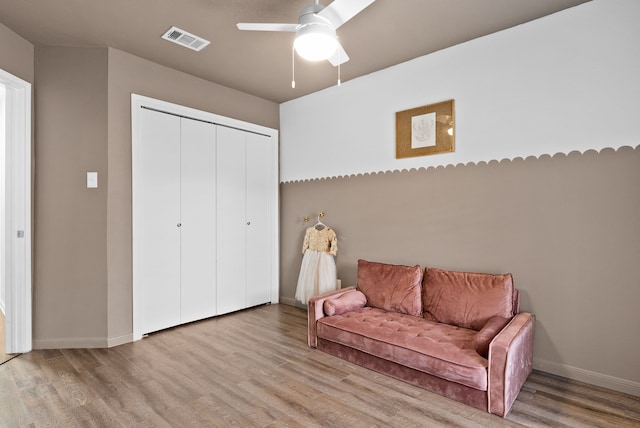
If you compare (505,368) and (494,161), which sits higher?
(494,161)

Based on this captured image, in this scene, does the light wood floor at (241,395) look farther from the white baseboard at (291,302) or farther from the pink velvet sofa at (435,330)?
the white baseboard at (291,302)

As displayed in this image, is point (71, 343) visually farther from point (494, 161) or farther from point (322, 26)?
point (494, 161)

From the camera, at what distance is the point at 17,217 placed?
3053 mm

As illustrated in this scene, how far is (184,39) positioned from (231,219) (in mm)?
2021

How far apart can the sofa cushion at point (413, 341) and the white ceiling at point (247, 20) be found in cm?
246

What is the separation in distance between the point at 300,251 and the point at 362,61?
2405 millimetres

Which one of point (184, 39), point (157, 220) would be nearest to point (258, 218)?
point (157, 220)

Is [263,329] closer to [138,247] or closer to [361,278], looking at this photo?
[361,278]

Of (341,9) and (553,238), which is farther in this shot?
(553,238)

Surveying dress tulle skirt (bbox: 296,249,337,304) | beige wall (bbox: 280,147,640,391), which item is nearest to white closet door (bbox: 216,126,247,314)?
dress tulle skirt (bbox: 296,249,337,304)

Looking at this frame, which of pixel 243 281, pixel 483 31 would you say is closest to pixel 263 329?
pixel 243 281

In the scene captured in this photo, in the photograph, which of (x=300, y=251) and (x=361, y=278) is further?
(x=300, y=251)

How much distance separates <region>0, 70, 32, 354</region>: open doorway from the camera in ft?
9.93

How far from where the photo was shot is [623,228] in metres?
2.45
